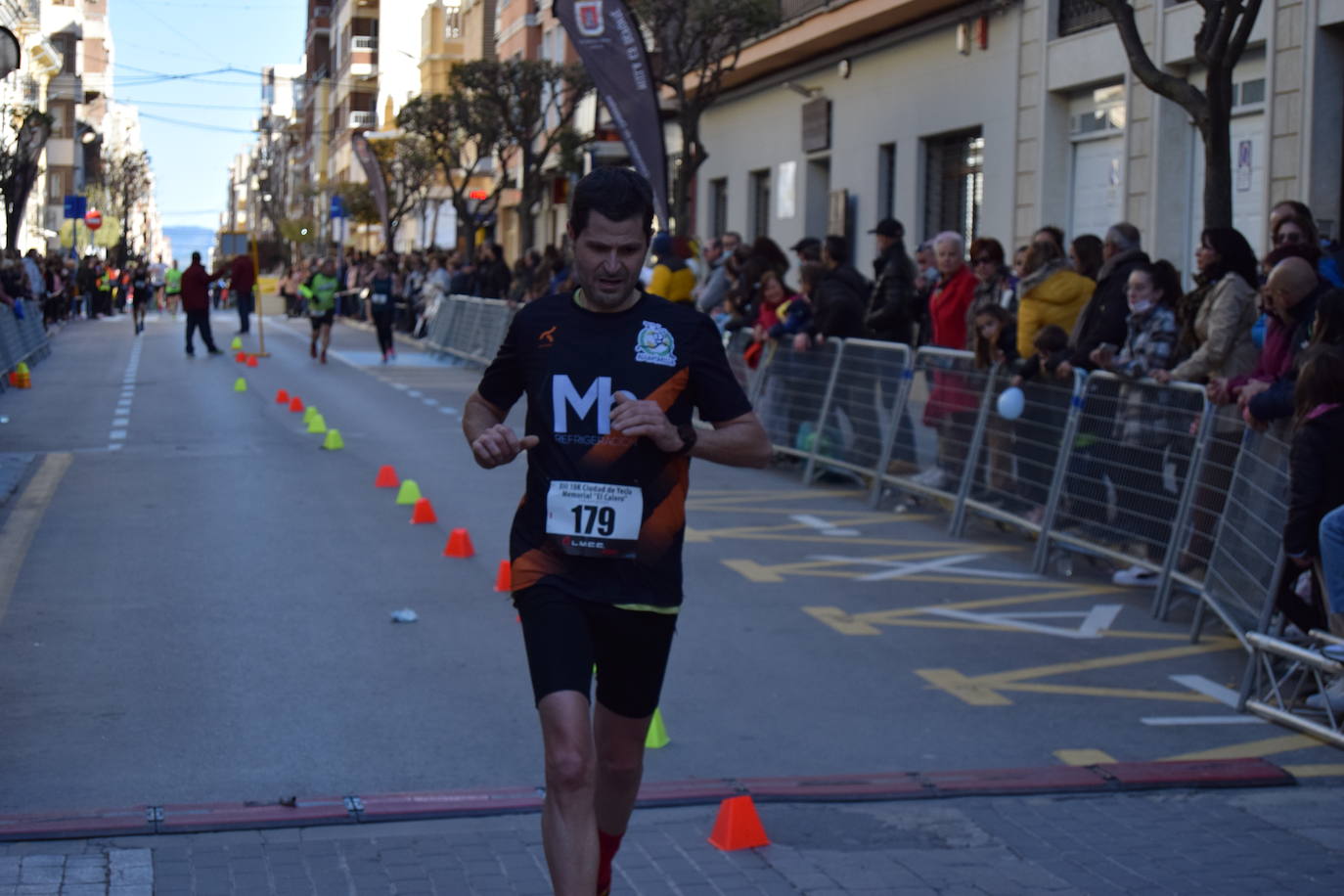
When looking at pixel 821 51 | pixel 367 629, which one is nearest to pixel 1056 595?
pixel 367 629

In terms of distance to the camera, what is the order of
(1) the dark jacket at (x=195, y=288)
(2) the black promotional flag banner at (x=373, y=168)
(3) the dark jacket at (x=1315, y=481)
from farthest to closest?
(2) the black promotional flag banner at (x=373, y=168) < (1) the dark jacket at (x=195, y=288) < (3) the dark jacket at (x=1315, y=481)

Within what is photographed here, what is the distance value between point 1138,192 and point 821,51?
1055 cm

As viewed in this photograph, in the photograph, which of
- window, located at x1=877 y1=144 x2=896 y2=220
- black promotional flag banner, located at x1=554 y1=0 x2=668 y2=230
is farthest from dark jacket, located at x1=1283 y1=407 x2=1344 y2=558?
window, located at x1=877 y1=144 x2=896 y2=220

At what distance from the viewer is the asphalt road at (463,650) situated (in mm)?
6492

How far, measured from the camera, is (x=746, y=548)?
11.4 meters

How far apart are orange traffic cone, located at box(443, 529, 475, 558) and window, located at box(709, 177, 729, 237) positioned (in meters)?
25.9

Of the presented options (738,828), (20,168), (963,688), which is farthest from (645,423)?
(20,168)

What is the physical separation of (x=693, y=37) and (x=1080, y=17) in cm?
675

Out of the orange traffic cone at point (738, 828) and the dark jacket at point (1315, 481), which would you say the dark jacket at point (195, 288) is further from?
the orange traffic cone at point (738, 828)

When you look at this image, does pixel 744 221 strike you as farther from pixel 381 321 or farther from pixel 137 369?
pixel 137 369

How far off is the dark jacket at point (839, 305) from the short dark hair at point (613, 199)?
10.1m

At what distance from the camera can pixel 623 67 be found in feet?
68.8

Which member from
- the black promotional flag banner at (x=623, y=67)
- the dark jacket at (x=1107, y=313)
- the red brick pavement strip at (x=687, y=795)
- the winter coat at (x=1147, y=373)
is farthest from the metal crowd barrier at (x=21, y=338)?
the red brick pavement strip at (x=687, y=795)

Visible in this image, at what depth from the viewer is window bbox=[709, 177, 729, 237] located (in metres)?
36.5
